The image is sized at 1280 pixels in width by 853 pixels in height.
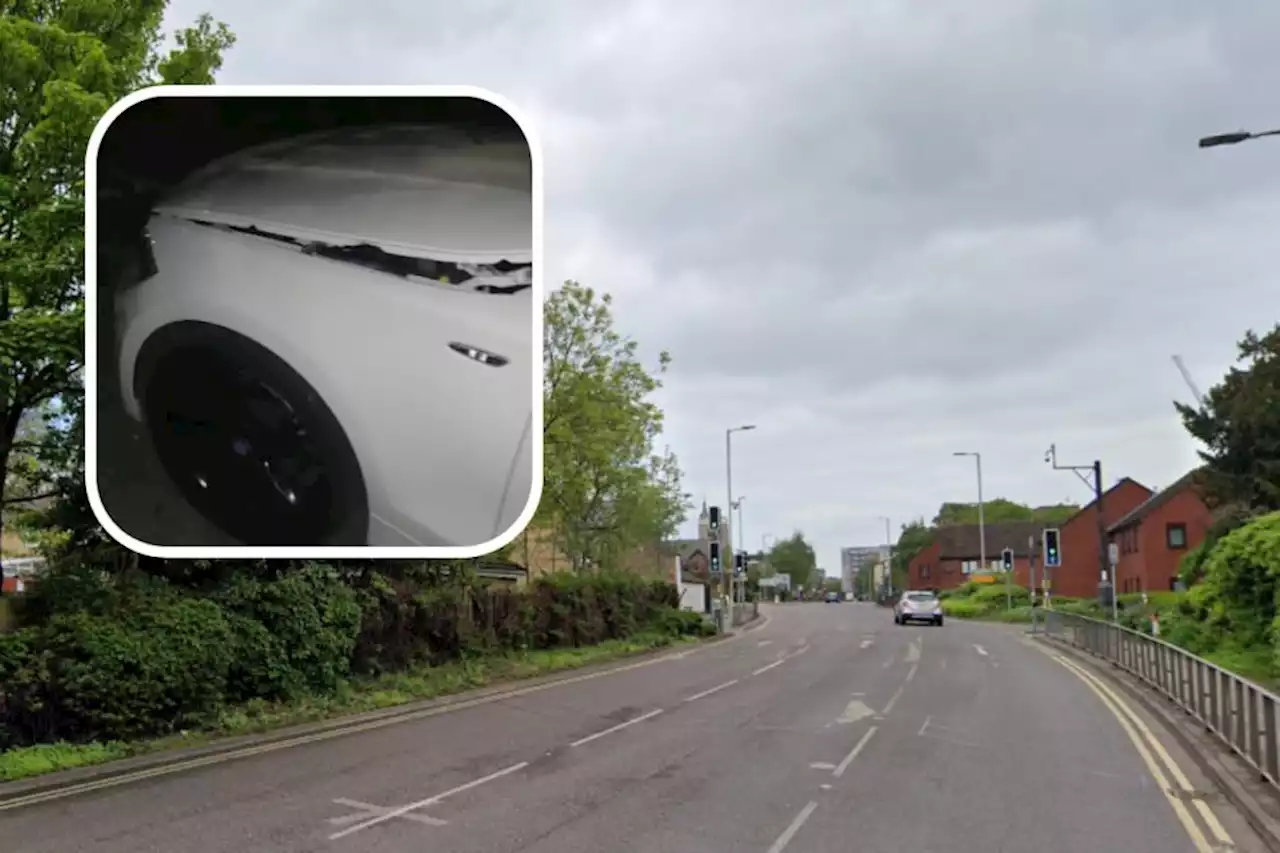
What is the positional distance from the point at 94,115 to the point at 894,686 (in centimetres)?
1732

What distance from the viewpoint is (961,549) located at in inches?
4461

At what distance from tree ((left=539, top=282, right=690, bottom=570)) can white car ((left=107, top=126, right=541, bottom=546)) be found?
38.5 feet

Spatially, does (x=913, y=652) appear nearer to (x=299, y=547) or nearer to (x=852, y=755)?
(x=852, y=755)

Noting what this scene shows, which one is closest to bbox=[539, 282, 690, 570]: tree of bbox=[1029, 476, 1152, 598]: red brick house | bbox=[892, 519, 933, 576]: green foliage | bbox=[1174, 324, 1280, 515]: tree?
bbox=[1174, 324, 1280, 515]: tree

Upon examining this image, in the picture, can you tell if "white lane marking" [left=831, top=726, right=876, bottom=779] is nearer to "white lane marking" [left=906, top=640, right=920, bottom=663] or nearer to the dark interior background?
the dark interior background

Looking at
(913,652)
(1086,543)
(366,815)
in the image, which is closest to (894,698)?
(366,815)

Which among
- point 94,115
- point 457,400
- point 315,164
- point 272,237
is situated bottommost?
point 457,400

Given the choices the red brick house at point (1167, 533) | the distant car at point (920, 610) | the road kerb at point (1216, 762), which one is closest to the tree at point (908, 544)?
the red brick house at point (1167, 533)

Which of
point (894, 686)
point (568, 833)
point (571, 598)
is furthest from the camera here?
point (571, 598)

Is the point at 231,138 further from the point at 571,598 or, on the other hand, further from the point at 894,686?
A: the point at 571,598

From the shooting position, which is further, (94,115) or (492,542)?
(94,115)

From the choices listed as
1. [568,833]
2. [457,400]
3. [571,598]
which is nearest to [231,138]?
[457,400]

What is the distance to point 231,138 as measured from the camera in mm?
2018

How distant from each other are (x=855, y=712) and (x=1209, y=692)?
507 cm
